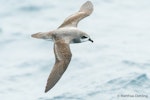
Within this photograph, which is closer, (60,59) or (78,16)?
(60,59)

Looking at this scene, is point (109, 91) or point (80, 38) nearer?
point (80, 38)

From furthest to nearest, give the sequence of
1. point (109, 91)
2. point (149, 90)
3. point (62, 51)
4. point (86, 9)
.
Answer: point (109, 91) → point (149, 90) → point (86, 9) → point (62, 51)

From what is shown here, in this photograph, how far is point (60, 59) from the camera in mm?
29172

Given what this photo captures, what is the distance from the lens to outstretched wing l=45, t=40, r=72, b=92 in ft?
92.6

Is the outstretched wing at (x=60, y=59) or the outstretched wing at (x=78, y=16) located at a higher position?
the outstretched wing at (x=60, y=59)

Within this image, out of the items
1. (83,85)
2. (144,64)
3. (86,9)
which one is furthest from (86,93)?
(86,9)

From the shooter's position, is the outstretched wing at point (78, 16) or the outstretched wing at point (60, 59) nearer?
the outstretched wing at point (60, 59)

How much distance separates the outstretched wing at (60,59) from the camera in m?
28.2

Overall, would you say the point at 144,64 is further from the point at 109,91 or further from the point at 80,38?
the point at 80,38

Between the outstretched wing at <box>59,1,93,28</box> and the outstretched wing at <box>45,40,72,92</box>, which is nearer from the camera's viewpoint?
the outstretched wing at <box>45,40,72,92</box>

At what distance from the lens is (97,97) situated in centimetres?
5075

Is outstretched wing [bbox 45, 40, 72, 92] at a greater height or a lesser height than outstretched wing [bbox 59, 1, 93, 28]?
greater

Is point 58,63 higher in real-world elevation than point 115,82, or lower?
higher

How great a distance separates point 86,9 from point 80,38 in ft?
16.3
